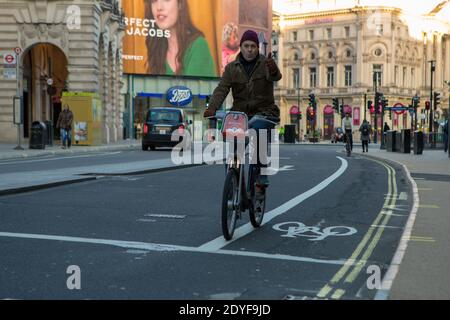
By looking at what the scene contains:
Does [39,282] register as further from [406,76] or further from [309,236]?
[406,76]

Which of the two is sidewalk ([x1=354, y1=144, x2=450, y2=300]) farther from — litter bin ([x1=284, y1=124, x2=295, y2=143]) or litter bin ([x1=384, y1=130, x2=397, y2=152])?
litter bin ([x1=284, y1=124, x2=295, y2=143])

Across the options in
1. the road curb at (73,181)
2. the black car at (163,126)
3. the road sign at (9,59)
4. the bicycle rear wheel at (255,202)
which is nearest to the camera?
the bicycle rear wheel at (255,202)

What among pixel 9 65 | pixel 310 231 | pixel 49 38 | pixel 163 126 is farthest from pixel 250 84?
pixel 49 38

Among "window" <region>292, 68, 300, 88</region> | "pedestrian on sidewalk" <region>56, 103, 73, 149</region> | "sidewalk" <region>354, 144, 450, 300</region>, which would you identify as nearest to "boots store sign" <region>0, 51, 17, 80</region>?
"pedestrian on sidewalk" <region>56, 103, 73, 149</region>

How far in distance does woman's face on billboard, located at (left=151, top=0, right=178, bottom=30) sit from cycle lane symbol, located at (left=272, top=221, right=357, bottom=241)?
59.4m

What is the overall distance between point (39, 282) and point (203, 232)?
271cm

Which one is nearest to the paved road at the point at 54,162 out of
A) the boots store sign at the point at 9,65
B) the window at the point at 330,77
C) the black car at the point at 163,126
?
the boots store sign at the point at 9,65

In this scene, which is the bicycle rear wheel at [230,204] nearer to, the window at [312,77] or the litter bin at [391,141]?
the litter bin at [391,141]

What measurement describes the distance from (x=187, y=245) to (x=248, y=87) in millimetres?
1880

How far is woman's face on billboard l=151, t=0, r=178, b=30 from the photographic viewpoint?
217 ft

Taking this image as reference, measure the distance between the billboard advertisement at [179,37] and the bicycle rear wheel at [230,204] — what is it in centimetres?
5885

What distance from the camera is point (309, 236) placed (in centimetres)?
764

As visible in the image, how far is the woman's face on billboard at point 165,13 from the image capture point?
2603 inches

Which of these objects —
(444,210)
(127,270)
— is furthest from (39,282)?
(444,210)
